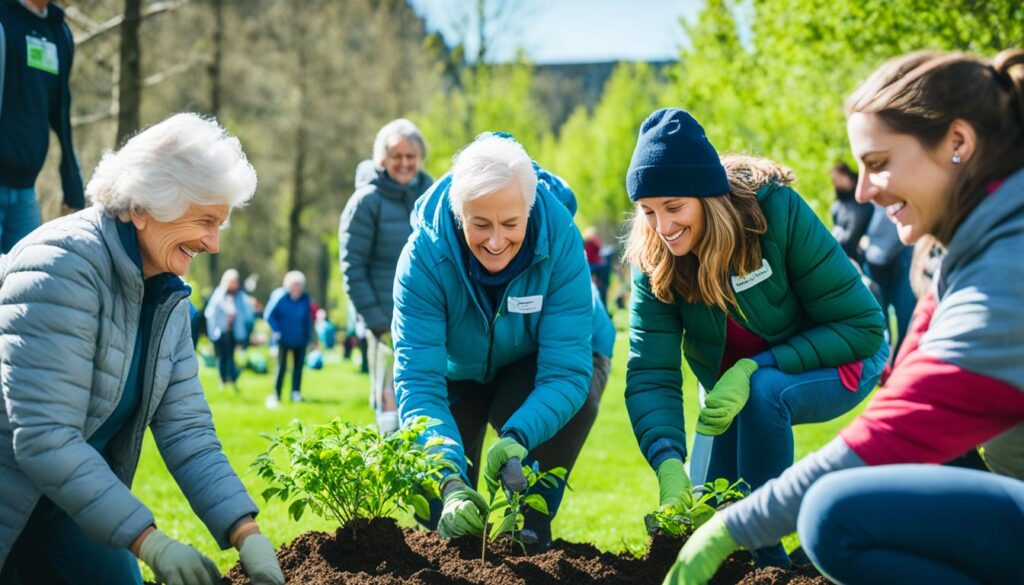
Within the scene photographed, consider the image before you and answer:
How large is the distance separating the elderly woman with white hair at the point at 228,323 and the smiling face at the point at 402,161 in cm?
925

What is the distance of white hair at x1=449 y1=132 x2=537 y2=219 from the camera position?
3625 millimetres

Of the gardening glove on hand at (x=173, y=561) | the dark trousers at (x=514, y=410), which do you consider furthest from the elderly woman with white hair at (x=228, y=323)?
the gardening glove on hand at (x=173, y=561)

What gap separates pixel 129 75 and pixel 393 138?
7.97 meters

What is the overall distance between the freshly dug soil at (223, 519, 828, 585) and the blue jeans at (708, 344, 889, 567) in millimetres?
317

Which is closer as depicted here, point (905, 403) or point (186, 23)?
point (905, 403)

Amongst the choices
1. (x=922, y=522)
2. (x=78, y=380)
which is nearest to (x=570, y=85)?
(x=78, y=380)

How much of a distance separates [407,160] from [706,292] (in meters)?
3.39

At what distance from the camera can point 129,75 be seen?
43.5 ft

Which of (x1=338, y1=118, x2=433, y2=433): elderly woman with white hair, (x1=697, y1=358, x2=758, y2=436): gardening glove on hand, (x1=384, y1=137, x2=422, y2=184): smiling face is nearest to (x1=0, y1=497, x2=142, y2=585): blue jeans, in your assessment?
(x1=697, y1=358, x2=758, y2=436): gardening glove on hand

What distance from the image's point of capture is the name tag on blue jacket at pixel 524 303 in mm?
3889

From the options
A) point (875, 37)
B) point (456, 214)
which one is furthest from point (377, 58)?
point (456, 214)

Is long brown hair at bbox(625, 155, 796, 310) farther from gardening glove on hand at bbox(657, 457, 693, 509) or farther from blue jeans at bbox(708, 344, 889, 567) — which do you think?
gardening glove on hand at bbox(657, 457, 693, 509)

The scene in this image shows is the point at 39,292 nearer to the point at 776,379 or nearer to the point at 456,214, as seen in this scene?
the point at 456,214

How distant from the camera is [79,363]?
2.76m
